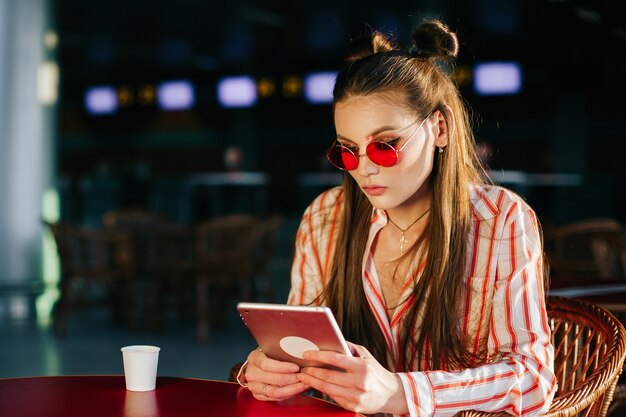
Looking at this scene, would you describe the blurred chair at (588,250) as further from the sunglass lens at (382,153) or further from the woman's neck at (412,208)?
the sunglass lens at (382,153)

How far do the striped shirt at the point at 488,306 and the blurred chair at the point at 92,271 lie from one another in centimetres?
442

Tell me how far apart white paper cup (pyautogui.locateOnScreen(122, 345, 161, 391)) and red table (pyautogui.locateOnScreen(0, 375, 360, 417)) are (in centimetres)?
2

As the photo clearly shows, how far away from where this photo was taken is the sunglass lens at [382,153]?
60.0 inches

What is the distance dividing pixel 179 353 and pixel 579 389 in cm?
395

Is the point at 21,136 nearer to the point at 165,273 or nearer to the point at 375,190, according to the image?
the point at 165,273

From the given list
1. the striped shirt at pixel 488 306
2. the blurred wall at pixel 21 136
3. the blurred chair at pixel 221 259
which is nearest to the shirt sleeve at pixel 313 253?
the striped shirt at pixel 488 306

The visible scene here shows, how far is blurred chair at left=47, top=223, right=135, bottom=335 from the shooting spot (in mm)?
6016

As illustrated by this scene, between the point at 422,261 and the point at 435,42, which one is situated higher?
the point at 435,42

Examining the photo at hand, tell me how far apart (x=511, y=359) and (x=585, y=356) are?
0.42 m

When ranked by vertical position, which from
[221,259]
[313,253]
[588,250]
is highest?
[313,253]

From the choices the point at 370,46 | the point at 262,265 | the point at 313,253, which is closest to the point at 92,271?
the point at 262,265

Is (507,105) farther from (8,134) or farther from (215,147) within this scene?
(8,134)

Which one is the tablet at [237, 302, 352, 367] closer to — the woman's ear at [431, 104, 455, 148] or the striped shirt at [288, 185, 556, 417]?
the striped shirt at [288, 185, 556, 417]

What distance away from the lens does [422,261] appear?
1.67 m
